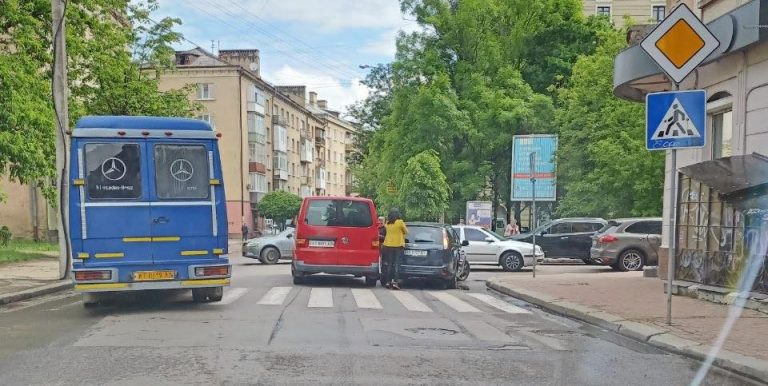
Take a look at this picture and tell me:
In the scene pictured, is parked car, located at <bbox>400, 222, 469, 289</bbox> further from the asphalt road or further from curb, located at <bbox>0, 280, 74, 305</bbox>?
curb, located at <bbox>0, 280, 74, 305</bbox>

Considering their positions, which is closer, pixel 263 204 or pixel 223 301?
pixel 223 301

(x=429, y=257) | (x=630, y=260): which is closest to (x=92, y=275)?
(x=429, y=257)

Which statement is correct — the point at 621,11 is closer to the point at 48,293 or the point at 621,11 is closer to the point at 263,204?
the point at 263,204

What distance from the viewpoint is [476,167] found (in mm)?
33781

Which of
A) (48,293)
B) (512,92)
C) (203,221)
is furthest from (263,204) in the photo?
(203,221)

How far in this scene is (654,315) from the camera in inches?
389

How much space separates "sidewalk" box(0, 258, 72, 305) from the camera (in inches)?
483

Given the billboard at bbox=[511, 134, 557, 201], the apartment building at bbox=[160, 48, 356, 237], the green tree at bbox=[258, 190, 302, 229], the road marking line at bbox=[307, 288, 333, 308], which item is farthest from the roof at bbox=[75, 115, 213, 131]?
the green tree at bbox=[258, 190, 302, 229]

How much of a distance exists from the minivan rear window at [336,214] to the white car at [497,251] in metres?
7.82

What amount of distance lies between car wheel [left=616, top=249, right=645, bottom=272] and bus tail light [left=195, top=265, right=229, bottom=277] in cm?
1414

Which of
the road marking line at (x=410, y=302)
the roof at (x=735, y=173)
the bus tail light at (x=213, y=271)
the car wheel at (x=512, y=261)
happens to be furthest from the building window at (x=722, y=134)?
the car wheel at (x=512, y=261)

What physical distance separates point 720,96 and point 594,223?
11.8 m

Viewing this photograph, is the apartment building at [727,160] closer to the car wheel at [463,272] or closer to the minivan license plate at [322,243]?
the car wheel at [463,272]

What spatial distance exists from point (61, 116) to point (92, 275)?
6.40m
